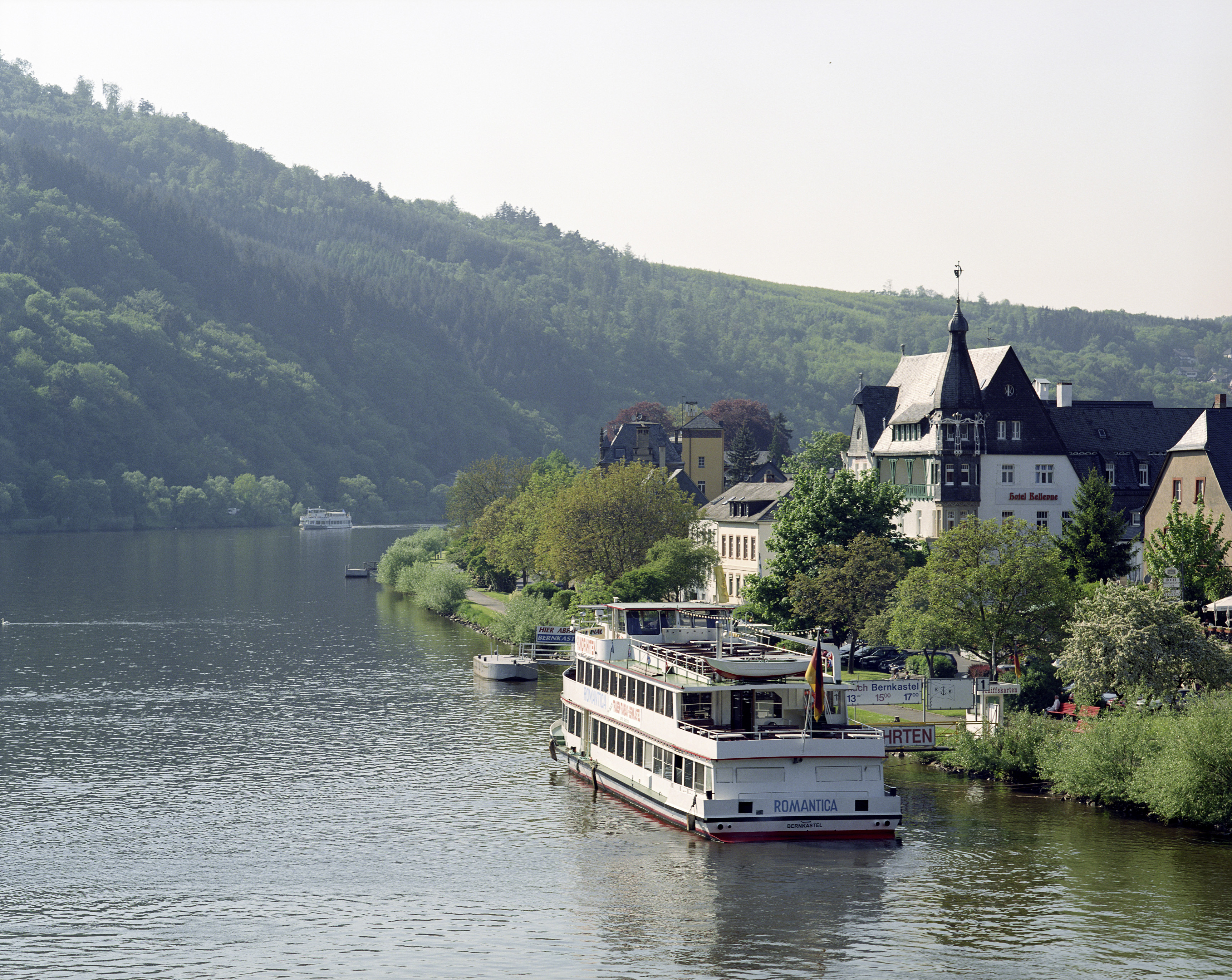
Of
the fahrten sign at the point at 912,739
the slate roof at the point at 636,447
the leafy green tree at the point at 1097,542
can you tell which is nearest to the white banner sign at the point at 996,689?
the fahrten sign at the point at 912,739

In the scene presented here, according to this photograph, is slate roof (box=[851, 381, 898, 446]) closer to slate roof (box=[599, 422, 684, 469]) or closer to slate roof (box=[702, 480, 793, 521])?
slate roof (box=[702, 480, 793, 521])

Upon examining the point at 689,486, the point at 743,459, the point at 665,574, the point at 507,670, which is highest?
the point at 743,459

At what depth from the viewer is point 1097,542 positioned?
8588cm

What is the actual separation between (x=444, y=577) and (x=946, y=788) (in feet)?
289

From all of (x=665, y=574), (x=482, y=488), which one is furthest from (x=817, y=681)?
(x=482, y=488)

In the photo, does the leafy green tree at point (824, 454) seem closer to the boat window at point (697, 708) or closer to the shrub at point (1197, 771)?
the boat window at point (697, 708)

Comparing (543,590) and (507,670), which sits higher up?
(543,590)

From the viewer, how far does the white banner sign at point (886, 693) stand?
218 feet

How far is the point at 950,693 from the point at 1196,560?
1593 cm

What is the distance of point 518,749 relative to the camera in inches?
2881

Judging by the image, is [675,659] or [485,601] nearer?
[675,659]

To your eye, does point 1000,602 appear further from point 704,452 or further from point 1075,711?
point 704,452

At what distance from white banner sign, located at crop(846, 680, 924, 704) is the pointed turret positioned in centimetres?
4195

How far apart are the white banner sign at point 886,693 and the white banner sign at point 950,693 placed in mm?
519
